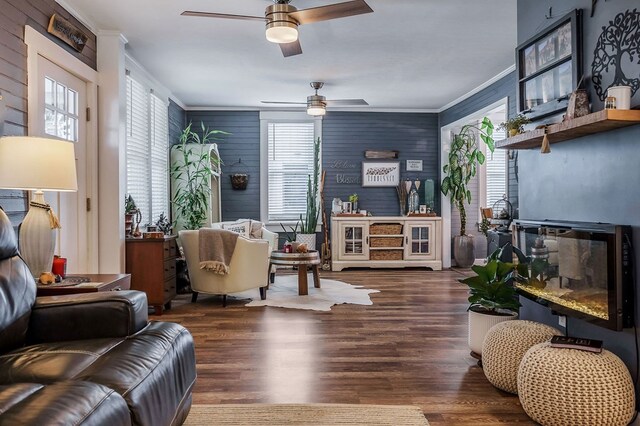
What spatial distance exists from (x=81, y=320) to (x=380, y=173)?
21.6 feet

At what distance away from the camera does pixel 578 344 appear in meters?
2.31

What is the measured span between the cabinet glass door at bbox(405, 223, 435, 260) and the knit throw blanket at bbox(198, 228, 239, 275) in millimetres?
3650

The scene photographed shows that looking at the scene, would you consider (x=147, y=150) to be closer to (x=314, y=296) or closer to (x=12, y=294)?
(x=314, y=296)

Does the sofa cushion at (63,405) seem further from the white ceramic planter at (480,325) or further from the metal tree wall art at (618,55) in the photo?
the metal tree wall art at (618,55)

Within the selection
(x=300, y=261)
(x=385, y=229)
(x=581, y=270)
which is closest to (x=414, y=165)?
(x=385, y=229)

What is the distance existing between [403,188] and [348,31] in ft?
13.3

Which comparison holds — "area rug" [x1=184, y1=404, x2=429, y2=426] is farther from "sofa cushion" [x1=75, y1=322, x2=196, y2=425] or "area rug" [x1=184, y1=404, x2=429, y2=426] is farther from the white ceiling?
the white ceiling

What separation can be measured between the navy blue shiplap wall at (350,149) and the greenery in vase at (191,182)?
3.25 ft

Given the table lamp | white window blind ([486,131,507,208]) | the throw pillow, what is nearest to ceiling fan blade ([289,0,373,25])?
the table lamp

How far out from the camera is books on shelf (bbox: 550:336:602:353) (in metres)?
2.26

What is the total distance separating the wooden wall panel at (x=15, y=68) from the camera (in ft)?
9.93

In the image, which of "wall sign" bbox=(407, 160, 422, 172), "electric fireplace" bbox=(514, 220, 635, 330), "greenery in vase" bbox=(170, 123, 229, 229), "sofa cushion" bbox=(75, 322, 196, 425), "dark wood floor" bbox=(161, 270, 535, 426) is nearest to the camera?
"sofa cushion" bbox=(75, 322, 196, 425)

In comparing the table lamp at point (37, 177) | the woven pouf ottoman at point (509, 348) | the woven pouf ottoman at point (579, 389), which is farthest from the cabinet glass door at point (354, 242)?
the woven pouf ottoman at point (579, 389)

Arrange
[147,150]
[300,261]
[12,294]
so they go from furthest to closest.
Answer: [147,150] < [300,261] < [12,294]
